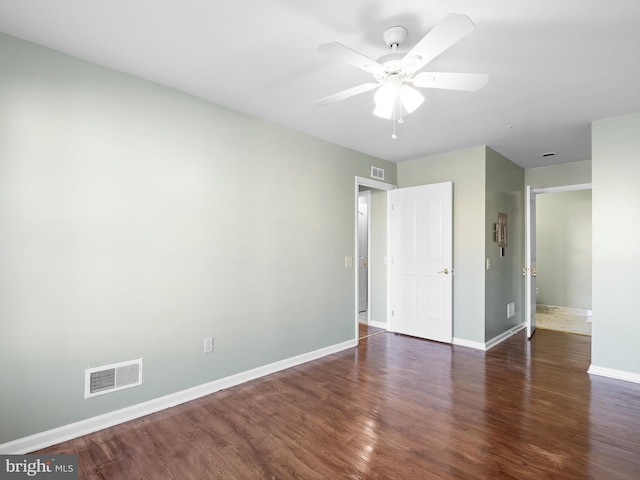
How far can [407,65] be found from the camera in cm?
189

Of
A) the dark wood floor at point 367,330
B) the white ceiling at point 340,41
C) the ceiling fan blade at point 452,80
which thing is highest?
the white ceiling at point 340,41

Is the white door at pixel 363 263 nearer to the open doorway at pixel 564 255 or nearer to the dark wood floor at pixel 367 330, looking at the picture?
the dark wood floor at pixel 367 330

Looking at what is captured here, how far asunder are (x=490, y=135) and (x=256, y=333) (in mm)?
3347

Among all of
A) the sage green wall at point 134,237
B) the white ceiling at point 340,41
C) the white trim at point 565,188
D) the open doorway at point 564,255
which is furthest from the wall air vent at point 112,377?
the open doorway at point 564,255

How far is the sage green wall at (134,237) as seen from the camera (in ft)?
6.81

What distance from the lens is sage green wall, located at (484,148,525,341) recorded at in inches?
169

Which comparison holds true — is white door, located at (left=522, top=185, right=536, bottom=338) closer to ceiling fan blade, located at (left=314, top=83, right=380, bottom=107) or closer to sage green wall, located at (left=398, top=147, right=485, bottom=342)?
sage green wall, located at (left=398, top=147, right=485, bottom=342)

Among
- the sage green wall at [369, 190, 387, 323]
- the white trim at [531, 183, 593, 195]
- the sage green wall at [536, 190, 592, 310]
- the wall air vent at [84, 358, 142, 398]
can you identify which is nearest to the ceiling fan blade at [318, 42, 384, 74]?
the wall air vent at [84, 358, 142, 398]

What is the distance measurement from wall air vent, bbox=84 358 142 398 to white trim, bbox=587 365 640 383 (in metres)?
4.24

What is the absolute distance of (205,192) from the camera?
291 centimetres

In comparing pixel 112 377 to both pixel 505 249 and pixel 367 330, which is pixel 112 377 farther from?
pixel 505 249

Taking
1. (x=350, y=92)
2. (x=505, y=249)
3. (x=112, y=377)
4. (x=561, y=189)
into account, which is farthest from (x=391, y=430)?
(x=561, y=189)

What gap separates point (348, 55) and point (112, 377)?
2.64m

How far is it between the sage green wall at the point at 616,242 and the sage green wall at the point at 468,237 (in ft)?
3.67
